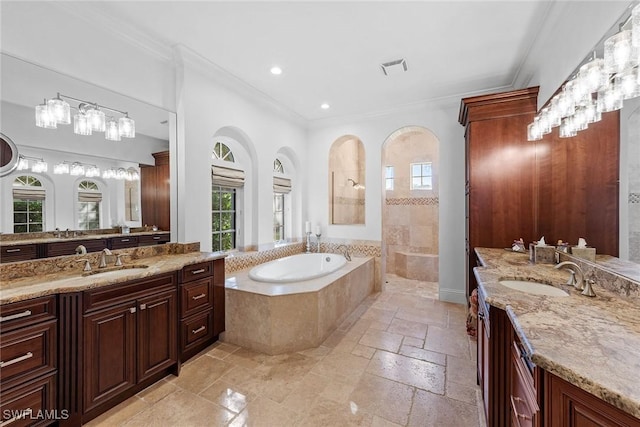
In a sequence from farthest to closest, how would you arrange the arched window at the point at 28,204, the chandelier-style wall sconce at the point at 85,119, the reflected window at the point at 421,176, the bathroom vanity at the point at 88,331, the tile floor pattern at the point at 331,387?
the reflected window at the point at 421,176 < the chandelier-style wall sconce at the point at 85,119 < the arched window at the point at 28,204 < the tile floor pattern at the point at 331,387 < the bathroom vanity at the point at 88,331

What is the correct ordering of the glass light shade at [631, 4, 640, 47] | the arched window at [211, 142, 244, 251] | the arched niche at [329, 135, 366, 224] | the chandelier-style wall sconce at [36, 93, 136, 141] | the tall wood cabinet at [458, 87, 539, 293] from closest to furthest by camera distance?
the glass light shade at [631, 4, 640, 47] → the chandelier-style wall sconce at [36, 93, 136, 141] → the tall wood cabinet at [458, 87, 539, 293] → the arched window at [211, 142, 244, 251] → the arched niche at [329, 135, 366, 224]

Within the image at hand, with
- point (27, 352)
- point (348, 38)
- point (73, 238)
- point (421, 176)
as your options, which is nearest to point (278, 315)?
point (27, 352)

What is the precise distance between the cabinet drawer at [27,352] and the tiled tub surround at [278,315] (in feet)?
4.42

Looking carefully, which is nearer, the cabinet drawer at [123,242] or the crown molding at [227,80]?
the cabinet drawer at [123,242]

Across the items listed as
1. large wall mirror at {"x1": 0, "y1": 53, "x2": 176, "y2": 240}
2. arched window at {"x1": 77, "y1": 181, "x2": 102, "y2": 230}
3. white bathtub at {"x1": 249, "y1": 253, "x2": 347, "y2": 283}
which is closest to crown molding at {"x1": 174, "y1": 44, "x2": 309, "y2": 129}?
large wall mirror at {"x1": 0, "y1": 53, "x2": 176, "y2": 240}

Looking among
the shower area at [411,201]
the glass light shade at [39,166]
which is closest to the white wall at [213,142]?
the glass light shade at [39,166]

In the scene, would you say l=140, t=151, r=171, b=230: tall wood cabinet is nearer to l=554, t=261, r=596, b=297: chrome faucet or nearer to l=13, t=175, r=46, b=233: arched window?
l=13, t=175, r=46, b=233: arched window

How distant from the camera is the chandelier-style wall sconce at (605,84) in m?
1.15

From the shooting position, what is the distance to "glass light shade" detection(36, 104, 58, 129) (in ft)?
6.39

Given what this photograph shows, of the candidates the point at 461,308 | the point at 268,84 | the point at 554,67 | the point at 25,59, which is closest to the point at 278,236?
the point at 268,84

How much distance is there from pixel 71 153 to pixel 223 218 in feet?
6.01

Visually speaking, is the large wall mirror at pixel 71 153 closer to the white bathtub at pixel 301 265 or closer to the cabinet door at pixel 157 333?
the cabinet door at pixel 157 333

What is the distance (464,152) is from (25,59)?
4.55 m

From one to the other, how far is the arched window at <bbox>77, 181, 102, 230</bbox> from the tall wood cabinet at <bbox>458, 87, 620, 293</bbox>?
367cm
